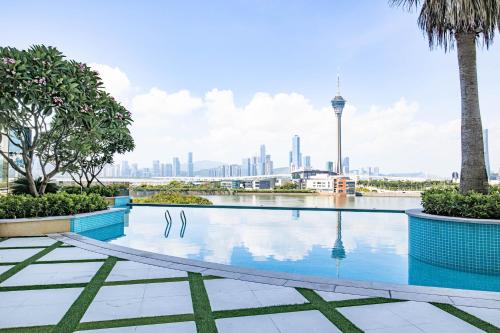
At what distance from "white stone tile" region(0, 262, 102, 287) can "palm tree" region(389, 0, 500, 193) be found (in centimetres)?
842

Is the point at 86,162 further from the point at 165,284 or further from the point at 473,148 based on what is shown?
the point at 473,148

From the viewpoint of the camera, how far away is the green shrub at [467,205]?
6828 millimetres

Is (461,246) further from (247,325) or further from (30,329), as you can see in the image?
(30,329)

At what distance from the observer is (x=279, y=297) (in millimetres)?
4211

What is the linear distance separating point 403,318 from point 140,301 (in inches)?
120

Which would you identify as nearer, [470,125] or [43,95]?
[470,125]

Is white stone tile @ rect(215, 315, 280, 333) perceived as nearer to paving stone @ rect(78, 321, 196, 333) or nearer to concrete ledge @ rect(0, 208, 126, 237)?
paving stone @ rect(78, 321, 196, 333)

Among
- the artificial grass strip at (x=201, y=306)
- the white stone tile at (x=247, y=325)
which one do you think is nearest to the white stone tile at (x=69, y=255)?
the artificial grass strip at (x=201, y=306)

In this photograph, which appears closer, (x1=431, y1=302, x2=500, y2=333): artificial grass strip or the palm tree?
(x1=431, y1=302, x2=500, y2=333): artificial grass strip

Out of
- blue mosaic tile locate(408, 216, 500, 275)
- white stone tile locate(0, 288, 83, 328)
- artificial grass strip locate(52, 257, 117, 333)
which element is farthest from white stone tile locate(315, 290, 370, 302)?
blue mosaic tile locate(408, 216, 500, 275)

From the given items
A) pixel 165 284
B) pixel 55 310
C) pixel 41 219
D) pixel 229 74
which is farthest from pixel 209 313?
pixel 229 74

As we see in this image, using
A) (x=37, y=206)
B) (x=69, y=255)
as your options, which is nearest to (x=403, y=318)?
(x=69, y=255)

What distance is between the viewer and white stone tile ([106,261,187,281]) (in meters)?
5.16

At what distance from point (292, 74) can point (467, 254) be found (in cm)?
2310
